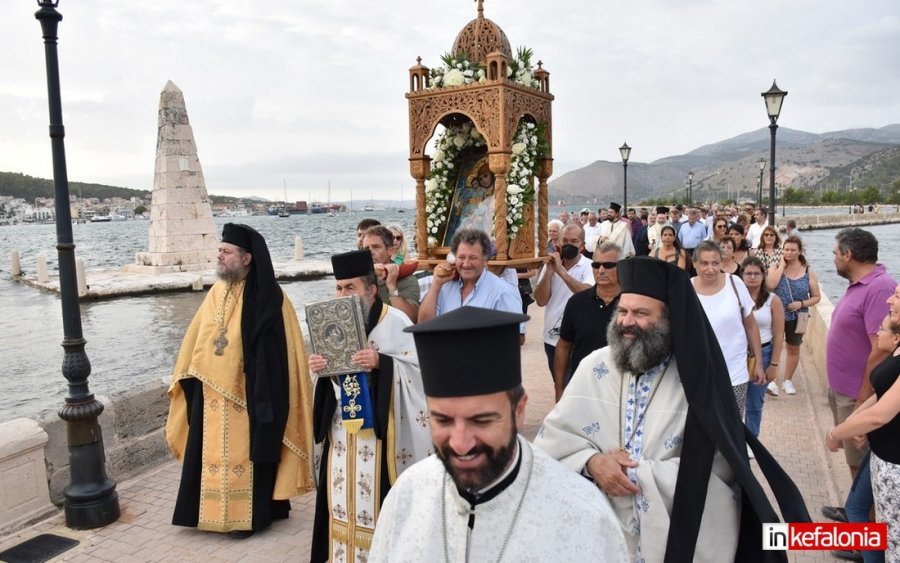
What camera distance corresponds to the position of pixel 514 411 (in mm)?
1888

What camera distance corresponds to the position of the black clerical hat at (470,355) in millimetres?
1821

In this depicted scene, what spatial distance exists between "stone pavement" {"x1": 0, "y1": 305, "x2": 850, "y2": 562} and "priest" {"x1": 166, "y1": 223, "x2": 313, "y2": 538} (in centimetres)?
18

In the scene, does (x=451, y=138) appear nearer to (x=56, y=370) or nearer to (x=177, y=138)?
(x=56, y=370)

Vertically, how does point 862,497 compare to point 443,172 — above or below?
below

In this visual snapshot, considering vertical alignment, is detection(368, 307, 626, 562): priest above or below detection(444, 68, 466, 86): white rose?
below

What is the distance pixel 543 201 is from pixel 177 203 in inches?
820

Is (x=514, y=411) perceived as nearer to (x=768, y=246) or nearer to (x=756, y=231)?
(x=768, y=246)

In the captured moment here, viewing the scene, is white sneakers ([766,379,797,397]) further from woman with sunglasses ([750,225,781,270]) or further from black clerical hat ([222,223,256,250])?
black clerical hat ([222,223,256,250])

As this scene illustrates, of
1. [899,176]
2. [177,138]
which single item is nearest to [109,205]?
[177,138]

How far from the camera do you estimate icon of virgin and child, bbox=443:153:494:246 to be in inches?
272

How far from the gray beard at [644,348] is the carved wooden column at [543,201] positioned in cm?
423

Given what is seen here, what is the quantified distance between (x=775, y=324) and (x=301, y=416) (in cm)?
472

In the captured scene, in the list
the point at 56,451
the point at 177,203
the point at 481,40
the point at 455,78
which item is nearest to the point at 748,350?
the point at 455,78

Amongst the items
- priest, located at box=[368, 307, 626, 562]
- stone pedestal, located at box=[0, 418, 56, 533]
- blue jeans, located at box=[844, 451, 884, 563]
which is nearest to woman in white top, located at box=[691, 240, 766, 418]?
blue jeans, located at box=[844, 451, 884, 563]
